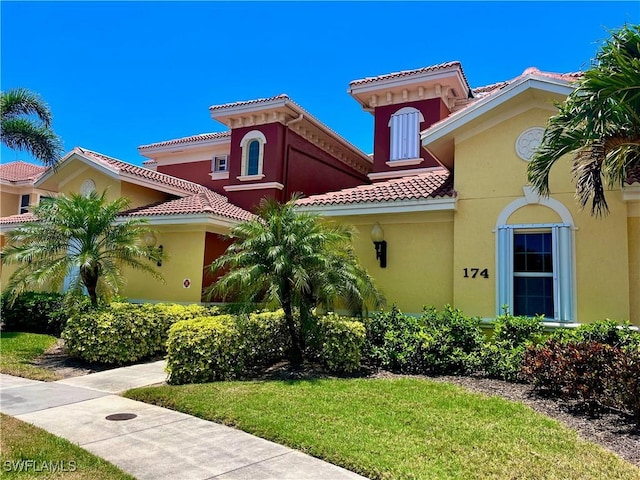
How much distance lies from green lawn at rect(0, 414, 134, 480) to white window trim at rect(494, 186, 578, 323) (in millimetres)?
8381

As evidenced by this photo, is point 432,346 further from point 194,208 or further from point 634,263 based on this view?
point 194,208

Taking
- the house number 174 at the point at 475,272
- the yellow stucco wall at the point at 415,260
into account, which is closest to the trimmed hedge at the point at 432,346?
the house number 174 at the point at 475,272

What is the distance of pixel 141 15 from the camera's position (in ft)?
39.1

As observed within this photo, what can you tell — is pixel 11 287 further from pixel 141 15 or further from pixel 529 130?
pixel 529 130

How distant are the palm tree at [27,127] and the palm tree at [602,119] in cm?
1560

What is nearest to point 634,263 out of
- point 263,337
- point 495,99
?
point 495,99

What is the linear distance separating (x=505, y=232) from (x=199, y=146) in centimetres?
1513

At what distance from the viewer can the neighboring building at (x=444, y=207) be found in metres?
10.0

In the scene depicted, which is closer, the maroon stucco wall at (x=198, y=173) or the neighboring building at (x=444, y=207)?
the neighboring building at (x=444, y=207)

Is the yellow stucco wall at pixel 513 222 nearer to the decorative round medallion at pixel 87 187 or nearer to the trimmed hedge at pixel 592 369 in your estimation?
the trimmed hedge at pixel 592 369

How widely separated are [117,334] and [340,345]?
518 centimetres

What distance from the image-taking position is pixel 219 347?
9055mm

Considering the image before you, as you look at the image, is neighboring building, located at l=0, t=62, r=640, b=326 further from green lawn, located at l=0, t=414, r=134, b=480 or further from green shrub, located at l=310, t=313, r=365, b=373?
green lawn, located at l=0, t=414, r=134, b=480

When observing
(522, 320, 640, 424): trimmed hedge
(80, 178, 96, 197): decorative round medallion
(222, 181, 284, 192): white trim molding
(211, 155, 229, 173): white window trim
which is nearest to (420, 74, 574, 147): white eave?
(522, 320, 640, 424): trimmed hedge
